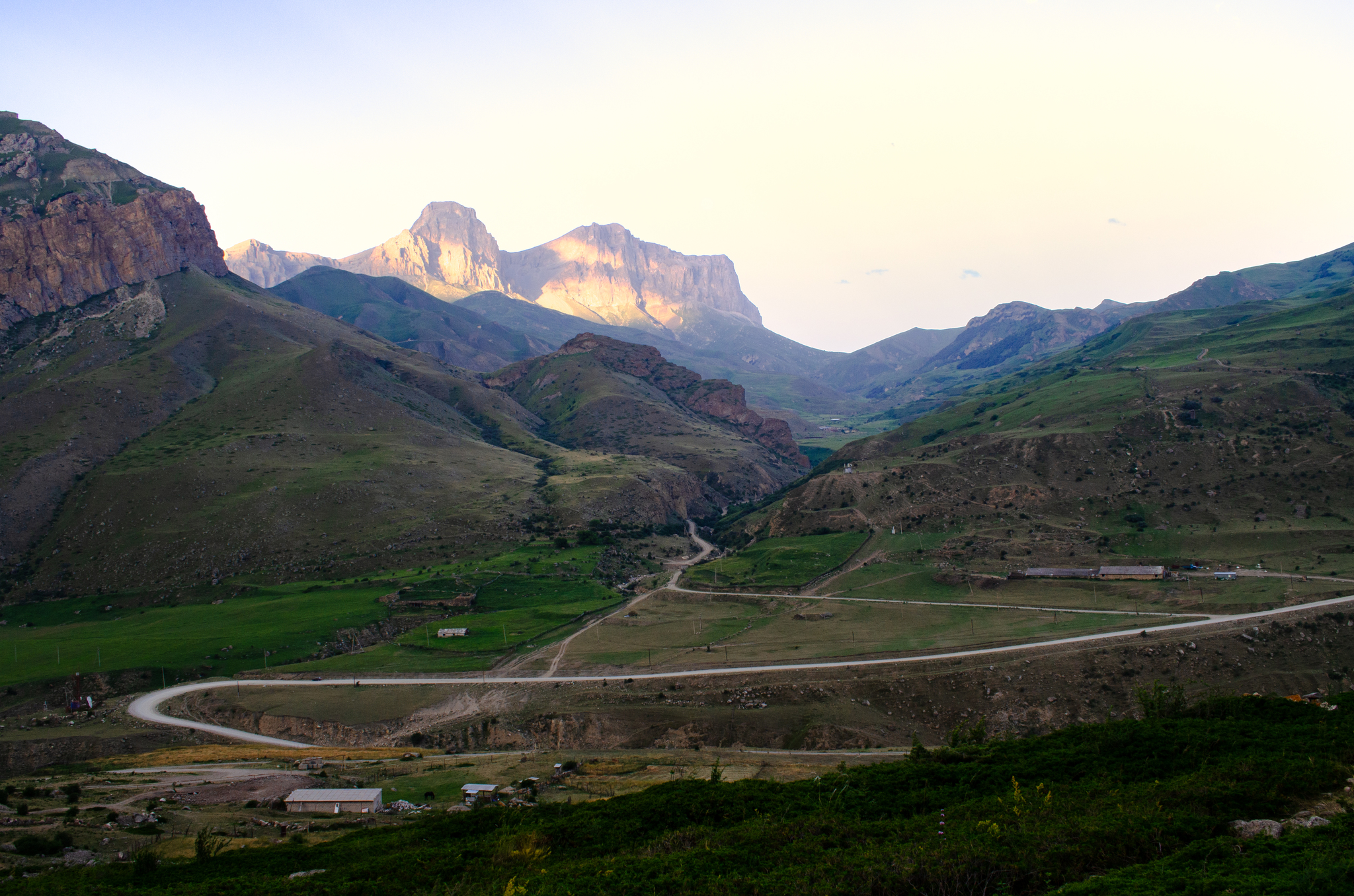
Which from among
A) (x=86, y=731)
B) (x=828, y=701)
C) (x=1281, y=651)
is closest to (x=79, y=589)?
(x=86, y=731)

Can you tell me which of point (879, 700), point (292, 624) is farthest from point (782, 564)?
point (292, 624)

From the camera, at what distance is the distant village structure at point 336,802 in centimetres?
4994

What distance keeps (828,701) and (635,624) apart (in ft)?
110

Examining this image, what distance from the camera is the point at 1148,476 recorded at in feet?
389

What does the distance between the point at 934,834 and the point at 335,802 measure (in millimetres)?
39173

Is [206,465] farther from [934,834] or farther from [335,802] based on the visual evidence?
[934,834]

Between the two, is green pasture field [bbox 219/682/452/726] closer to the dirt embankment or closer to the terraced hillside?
the dirt embankment

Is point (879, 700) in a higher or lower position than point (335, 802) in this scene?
lower

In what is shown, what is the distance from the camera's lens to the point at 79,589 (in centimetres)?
11269

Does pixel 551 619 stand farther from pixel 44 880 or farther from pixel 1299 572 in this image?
pixel 1299 572

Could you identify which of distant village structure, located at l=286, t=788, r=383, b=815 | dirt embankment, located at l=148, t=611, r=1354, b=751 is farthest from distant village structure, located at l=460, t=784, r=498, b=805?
dirt embankment, located at l=148, t=611, r=1354, b=751

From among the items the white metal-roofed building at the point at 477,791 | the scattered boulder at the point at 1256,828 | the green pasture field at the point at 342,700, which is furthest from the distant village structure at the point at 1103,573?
the white metal-roofed building at the point at 477,791

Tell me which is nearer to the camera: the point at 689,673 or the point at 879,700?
the point at 879,700

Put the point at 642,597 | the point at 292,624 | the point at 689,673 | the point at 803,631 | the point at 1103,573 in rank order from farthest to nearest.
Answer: the point at 642,597 → the point at 292,624 → the point at 1103,573 → the point at 803,631 → the point at 689,673
